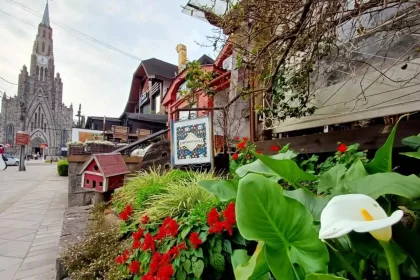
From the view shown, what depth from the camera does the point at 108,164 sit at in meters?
3.66

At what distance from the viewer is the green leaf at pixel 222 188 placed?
3.63 ft

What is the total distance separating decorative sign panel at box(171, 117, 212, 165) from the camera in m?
3.39

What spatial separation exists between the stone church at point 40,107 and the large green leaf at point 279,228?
48.1 m

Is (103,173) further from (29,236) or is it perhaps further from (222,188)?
(222,188)

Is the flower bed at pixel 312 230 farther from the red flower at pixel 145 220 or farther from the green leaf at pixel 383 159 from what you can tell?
the red flower at pixel 145 220

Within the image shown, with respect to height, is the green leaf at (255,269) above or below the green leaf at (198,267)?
above

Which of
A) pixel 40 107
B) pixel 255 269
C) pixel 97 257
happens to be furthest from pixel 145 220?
pixel 40 107

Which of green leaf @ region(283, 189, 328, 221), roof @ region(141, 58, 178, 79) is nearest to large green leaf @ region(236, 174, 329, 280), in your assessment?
green leaf @ region(283, 189, 328, 221)

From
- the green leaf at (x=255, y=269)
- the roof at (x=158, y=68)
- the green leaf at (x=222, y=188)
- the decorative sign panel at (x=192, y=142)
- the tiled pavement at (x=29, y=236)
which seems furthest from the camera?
the roof at (x=158, y=68)

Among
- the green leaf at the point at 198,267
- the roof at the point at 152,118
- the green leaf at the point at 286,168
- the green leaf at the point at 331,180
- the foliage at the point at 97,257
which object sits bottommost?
the foliage at the point at 97,257

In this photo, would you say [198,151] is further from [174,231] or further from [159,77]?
[159,77]

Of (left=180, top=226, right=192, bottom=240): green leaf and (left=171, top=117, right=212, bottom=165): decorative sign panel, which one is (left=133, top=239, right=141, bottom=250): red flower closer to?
(left=180, top=226, right=192, bottom=240): green leaf

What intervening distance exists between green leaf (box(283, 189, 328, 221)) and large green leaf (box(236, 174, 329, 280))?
0.16 m

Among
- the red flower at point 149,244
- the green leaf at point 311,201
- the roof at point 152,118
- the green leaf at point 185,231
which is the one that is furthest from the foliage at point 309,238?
the roof at point 152,118
